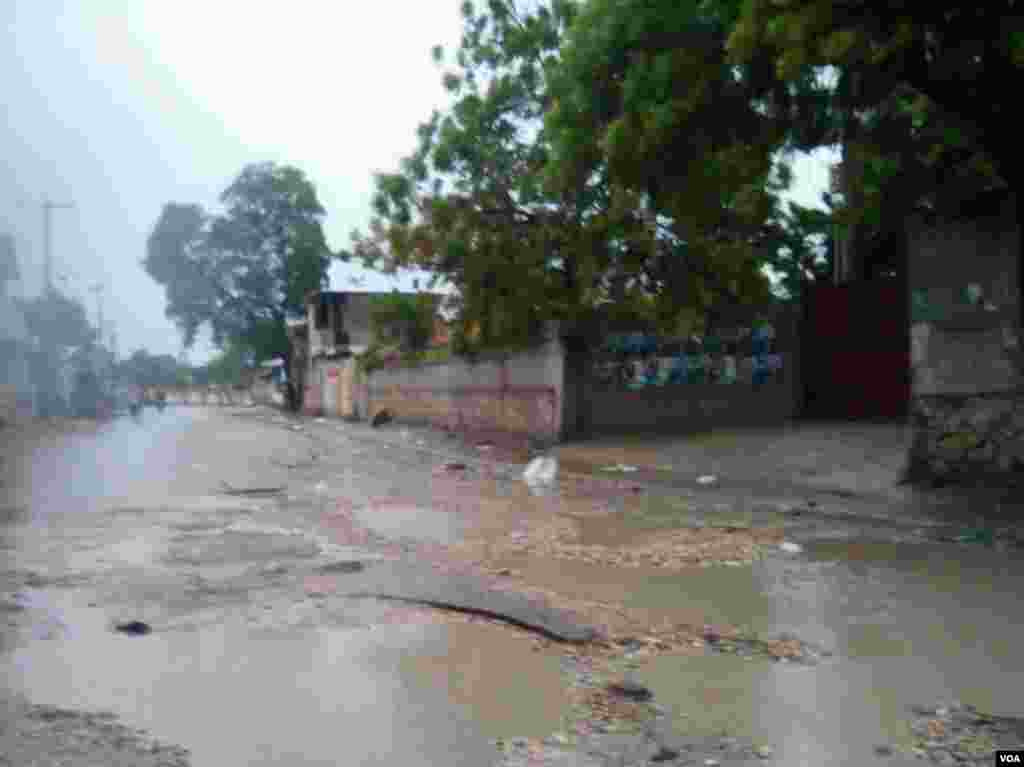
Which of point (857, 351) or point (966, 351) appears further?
point (857, 351)

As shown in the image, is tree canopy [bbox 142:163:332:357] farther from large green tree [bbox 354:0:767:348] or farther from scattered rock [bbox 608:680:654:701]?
scattered rock [bbox 608:680:654:701]

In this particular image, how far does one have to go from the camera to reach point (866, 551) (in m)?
9.30

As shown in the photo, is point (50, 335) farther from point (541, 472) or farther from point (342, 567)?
point (342, 567)

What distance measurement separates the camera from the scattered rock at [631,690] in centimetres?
496

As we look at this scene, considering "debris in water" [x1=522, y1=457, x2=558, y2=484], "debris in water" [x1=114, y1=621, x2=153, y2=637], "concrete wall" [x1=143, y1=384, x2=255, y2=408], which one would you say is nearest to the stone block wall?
"debris in water" [x1=522, y1=457, x2=558, y2=484]

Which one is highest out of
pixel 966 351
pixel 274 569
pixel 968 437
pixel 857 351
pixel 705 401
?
pixel 857 351

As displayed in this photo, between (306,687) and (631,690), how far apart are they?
1480 millimetres

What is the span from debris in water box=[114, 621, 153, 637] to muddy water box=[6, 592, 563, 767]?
0.28 feet

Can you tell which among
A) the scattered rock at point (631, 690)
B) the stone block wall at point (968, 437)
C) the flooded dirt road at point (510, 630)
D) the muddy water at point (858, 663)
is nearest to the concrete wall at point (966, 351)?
the stone block wall at point (968, 437)

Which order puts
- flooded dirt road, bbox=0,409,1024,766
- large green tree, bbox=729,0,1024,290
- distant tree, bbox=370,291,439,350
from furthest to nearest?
distant tree, bbox=370,291,439,350
large green tree, bbox=729,0,1024,290
flooded dirt road, bbox=0,409,1024,766

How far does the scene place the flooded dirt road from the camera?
14.8ft

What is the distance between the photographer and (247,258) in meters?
60.4

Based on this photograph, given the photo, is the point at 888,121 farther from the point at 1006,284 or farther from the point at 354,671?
the point at 354,671

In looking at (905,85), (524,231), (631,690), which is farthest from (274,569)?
(524,231)
